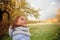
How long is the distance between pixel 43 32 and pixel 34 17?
153mm

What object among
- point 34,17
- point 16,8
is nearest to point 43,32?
point 34,17

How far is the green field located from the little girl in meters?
0.04

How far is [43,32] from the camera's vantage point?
1310 mm

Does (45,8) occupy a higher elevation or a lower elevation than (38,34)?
higher

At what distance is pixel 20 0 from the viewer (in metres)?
1.33

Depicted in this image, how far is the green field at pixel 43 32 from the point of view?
130 centimetres

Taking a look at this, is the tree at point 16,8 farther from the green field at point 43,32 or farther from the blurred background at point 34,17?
the green field at point 43,32

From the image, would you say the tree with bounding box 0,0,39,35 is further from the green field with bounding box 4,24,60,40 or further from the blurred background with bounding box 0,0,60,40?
the green field with bounding box 4,24,60,40

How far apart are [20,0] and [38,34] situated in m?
0.34

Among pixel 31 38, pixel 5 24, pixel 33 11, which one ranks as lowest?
pixel 31 38

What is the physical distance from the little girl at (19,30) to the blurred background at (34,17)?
32 mm

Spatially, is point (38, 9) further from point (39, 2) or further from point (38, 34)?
point (38, 34)

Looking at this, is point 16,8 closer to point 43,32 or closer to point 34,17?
point 34,17

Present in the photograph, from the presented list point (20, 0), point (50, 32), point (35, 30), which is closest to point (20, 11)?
point (20, 0)
